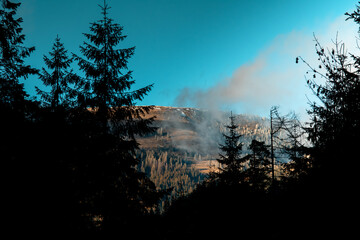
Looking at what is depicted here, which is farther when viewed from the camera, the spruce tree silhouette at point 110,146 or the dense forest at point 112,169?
the spruce tree silhouette at point 110,146

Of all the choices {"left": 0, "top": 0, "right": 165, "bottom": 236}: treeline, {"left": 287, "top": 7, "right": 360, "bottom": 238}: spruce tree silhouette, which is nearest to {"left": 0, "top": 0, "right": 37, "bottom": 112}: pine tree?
{"left": 0, "top": 0, "right": 165, "bottom": 236}: treeline

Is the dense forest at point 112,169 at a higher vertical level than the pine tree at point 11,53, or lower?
lower

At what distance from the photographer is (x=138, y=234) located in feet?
24.3

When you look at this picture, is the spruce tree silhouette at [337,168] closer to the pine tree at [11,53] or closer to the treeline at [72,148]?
the treeline at [72,148]

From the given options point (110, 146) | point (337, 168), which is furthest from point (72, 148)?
point (337, 168)

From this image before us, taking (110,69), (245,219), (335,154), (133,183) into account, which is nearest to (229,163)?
(245,219)

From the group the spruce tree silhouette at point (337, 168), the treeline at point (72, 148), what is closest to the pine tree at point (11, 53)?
the treeline at point (72, 148)

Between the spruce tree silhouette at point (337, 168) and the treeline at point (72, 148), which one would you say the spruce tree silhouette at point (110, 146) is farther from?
the spruce tree silhouette at point (337, 168)

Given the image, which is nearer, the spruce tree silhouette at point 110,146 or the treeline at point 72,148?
the treeline at point 72,148

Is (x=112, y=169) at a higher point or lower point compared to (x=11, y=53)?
lower

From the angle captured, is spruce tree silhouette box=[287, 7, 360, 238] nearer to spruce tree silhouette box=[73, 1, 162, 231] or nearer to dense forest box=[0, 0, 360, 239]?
dense forest box=[0, 0, 360, 239]

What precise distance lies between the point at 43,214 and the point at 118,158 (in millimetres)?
3721

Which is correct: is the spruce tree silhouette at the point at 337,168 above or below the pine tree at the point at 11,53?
below

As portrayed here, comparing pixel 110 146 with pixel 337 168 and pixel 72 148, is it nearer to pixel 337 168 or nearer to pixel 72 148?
pixel 72 148
